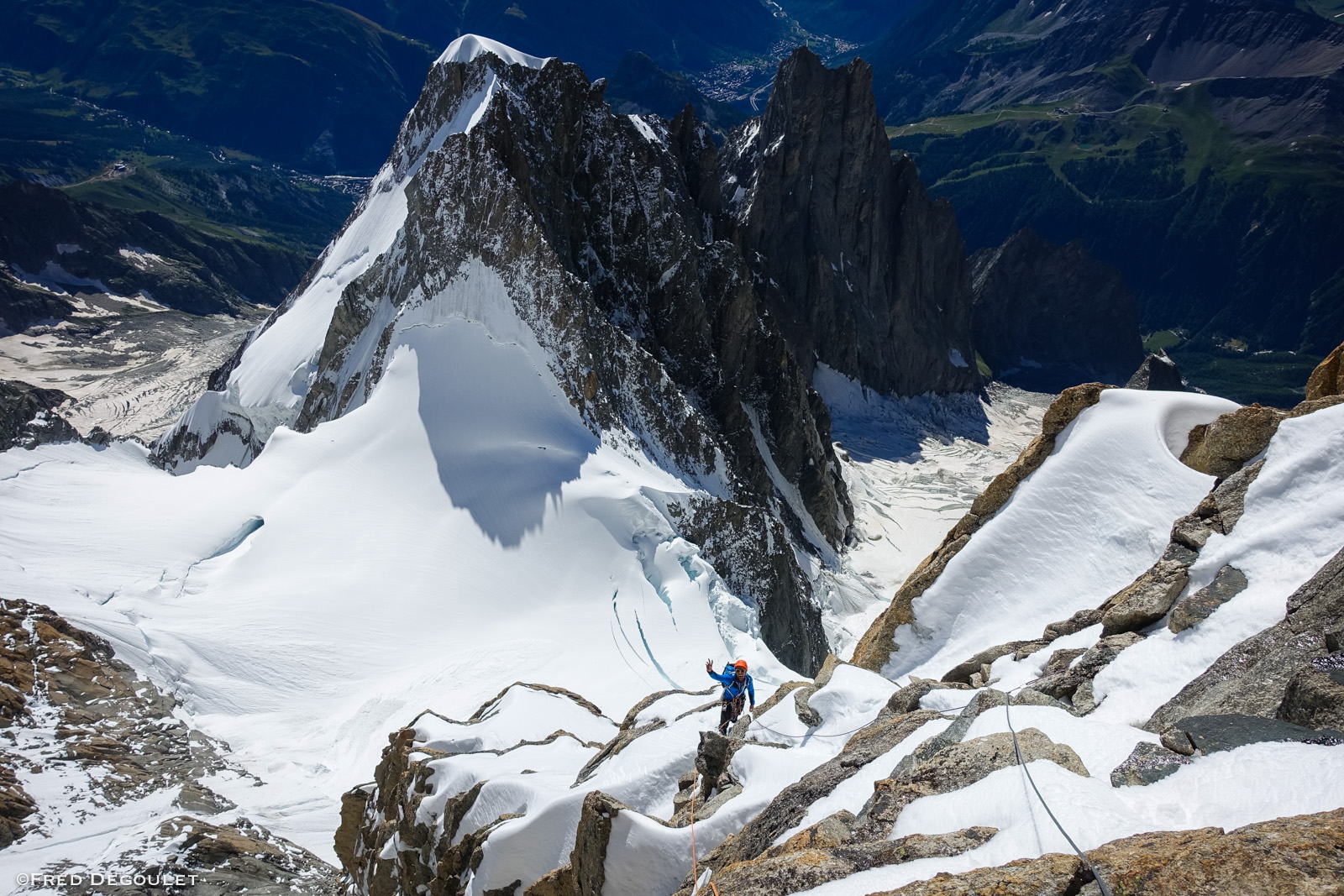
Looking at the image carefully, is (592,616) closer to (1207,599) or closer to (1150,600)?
(1150,600)

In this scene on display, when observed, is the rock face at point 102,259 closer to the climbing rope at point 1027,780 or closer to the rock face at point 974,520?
the rock face at point 974,520

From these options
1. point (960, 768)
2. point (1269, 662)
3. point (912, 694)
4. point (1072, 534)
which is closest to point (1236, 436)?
point (1072, 534)

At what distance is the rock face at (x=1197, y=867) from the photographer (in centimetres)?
457

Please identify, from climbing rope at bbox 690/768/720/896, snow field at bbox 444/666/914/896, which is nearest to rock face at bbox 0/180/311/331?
snow field at bbox 444/666/914/896

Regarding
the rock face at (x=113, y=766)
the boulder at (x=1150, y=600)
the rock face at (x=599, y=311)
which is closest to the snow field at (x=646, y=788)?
the boulder at (x=1150, y=600)

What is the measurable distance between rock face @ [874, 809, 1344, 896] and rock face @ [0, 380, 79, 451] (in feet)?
137

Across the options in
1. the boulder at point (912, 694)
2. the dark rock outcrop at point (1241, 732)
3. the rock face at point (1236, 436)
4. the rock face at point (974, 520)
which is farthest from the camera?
the rock face at point (974, 520)

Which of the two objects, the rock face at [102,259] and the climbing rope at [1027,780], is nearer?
the climbing rope at [1027,780]

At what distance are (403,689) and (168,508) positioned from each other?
1459 cm

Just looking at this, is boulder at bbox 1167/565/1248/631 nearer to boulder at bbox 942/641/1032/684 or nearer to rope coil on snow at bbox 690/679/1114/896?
rope coil on snow at bbox 690/679/1114/896

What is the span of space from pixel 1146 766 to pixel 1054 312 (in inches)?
5152

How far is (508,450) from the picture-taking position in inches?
1238

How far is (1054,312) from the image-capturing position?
122m

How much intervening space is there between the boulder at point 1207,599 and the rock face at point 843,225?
Result: 69492mm
